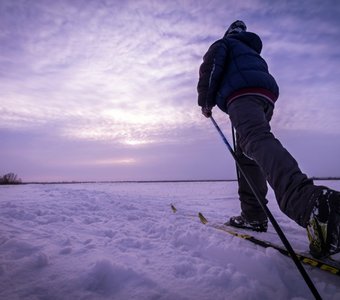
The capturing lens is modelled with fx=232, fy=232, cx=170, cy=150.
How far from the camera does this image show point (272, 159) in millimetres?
1953

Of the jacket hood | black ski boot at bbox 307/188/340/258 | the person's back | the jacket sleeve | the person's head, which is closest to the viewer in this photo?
black ski boot at bbox 307/188/340/258

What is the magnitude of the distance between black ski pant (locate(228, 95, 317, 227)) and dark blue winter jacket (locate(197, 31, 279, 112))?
4.8 inches

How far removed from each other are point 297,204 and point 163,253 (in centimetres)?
131

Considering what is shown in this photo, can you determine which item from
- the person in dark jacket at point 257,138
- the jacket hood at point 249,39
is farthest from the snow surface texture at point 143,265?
the jacket hood at point 249,39

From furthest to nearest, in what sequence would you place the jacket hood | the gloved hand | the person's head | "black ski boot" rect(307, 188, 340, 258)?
1. the person's head
2. the gloved hand
3. the jacket hood
4. "black ski boot" rect(307, 188, 340, 258)

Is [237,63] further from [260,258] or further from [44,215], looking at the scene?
[44,215]

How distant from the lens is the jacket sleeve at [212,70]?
286cm

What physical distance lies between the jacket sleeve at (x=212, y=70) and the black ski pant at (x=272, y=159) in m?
0.41

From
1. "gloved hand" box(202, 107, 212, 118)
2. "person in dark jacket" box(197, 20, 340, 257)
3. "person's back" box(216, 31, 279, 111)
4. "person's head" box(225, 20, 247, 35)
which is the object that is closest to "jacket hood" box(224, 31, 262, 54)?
"person in dark jacket" box(197, 20, 340, 257)

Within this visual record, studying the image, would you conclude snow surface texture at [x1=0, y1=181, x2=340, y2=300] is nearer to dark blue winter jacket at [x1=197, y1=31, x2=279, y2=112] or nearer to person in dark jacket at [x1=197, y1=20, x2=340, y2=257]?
person in dark jacket at [x1=197, y1=20, x2=340, y2=257]

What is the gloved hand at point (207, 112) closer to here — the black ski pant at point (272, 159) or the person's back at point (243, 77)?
the person's back at point (243, 77)

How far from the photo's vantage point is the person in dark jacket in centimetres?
162

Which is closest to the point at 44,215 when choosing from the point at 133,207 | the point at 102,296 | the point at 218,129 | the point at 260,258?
the point at 133,207

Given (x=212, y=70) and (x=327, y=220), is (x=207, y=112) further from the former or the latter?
(x=327, y=220)
